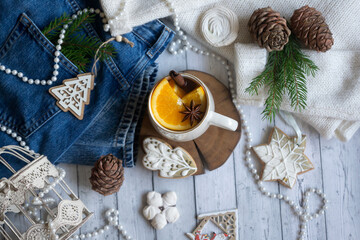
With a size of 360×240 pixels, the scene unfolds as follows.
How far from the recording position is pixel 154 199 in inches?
37.7

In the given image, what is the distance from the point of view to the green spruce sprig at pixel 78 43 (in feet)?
2.92

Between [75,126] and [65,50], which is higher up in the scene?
[65,50]

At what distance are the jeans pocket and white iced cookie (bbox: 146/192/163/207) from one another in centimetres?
32

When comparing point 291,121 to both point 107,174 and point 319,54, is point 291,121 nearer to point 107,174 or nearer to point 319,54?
point 319,54

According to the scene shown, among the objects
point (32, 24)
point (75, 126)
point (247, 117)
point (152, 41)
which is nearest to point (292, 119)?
point (247, 117)

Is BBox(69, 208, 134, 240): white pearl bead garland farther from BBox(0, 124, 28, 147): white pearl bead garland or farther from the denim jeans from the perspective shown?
BBox(0, 124, 28, 147): white pearl bead garland

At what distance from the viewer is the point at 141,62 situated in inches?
36.8

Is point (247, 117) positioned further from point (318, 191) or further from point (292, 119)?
point (318, 191)

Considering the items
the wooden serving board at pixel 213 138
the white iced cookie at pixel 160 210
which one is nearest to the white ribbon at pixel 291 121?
the wooden serving board at pixel 213 138

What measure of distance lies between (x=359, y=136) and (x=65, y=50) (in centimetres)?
81

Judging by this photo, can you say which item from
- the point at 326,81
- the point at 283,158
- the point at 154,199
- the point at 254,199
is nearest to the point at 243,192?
the point at 254,199

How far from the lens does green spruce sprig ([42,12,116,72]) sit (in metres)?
0.89

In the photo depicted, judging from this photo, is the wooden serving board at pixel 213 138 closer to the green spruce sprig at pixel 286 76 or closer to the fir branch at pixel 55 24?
the green spruce sprig at pixel 286 76

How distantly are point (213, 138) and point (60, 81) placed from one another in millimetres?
403
